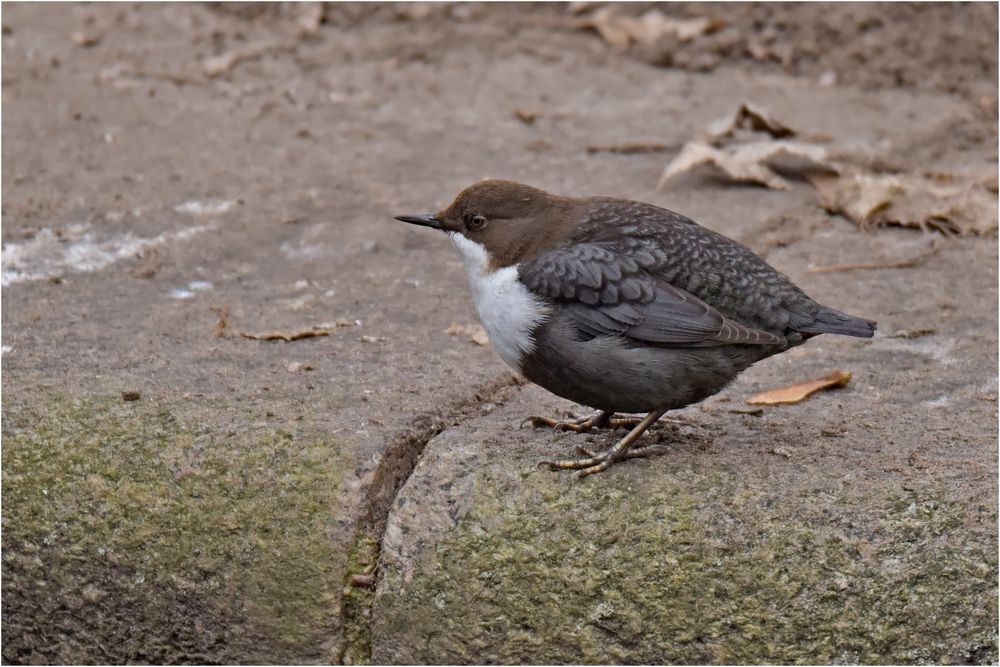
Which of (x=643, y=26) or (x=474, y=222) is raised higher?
(x=474, y=222)

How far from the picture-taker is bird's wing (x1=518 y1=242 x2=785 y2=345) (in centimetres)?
344

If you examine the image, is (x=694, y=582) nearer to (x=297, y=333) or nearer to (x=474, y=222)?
(x=474, y=222)

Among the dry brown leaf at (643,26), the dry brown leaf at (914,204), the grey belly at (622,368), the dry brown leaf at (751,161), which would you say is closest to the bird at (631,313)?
the grey belly at (622,368)

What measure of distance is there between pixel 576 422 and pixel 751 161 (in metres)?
2.35

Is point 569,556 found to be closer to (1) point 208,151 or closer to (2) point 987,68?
(1) point 208,151

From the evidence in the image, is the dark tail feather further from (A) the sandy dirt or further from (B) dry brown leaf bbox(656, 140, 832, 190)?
(B) dry brown leaf bbox(656, 140, 832, 190)

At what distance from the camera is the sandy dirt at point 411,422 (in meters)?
3.08

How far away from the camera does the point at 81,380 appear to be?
12.2 feet

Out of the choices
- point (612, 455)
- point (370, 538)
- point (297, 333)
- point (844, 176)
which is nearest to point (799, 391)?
point (612, 455)

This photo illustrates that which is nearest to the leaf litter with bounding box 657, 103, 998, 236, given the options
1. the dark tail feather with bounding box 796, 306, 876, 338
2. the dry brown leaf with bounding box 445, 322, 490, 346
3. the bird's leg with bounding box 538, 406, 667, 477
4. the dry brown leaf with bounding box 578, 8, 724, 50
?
the dry brown leaf with bounding box 578, 8, 724, 50

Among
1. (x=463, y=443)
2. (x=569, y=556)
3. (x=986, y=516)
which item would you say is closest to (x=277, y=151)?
(x=463, y=443)

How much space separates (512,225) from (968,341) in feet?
5.22

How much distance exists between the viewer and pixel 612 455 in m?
3.34

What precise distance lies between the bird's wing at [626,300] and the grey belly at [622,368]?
0.12 ft
